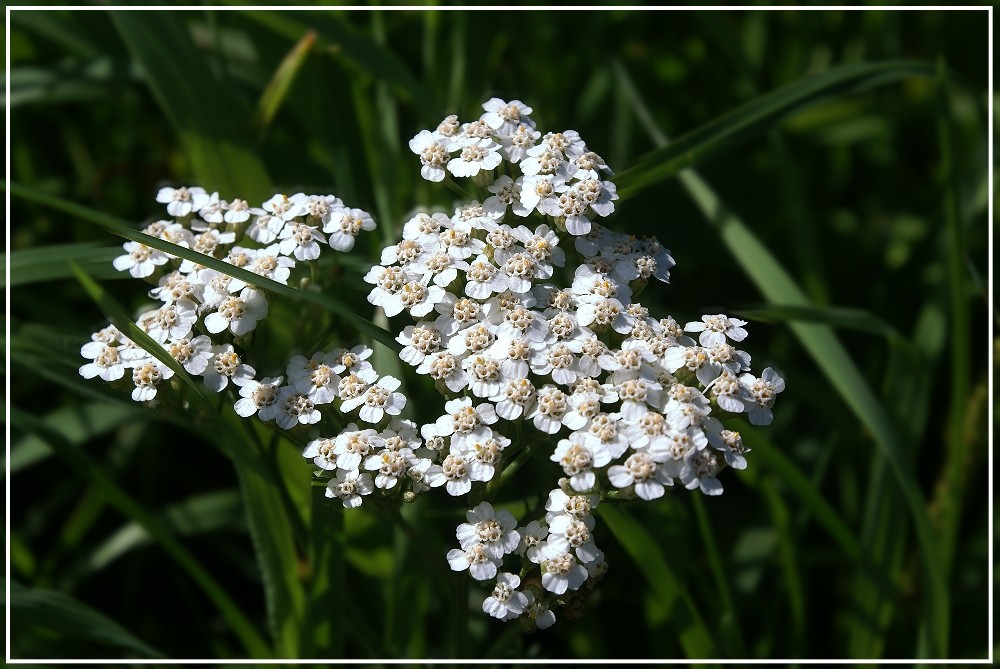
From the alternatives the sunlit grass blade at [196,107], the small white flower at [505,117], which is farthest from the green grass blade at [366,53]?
the small white flower at [505,117]

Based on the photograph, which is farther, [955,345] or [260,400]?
[955,345]

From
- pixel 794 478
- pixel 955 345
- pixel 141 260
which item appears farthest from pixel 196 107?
pixel 955 345

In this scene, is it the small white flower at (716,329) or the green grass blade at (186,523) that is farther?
the green grass blade at (186,523)

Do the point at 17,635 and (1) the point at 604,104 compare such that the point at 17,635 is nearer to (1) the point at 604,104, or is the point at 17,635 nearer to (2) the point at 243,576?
(2) the point at 243,576

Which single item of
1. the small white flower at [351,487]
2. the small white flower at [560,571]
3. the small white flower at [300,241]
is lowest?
the small white flower at [560,571]

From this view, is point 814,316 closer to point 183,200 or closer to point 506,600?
Result: point 506,600

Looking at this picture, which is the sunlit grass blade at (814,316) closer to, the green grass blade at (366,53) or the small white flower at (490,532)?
the small white flower at (490,532)

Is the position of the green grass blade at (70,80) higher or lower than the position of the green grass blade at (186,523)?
higher

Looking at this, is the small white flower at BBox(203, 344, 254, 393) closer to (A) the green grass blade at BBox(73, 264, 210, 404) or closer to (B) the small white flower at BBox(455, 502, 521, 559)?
(A) the green grass blade at BBox(73, 264, 210, 404)
